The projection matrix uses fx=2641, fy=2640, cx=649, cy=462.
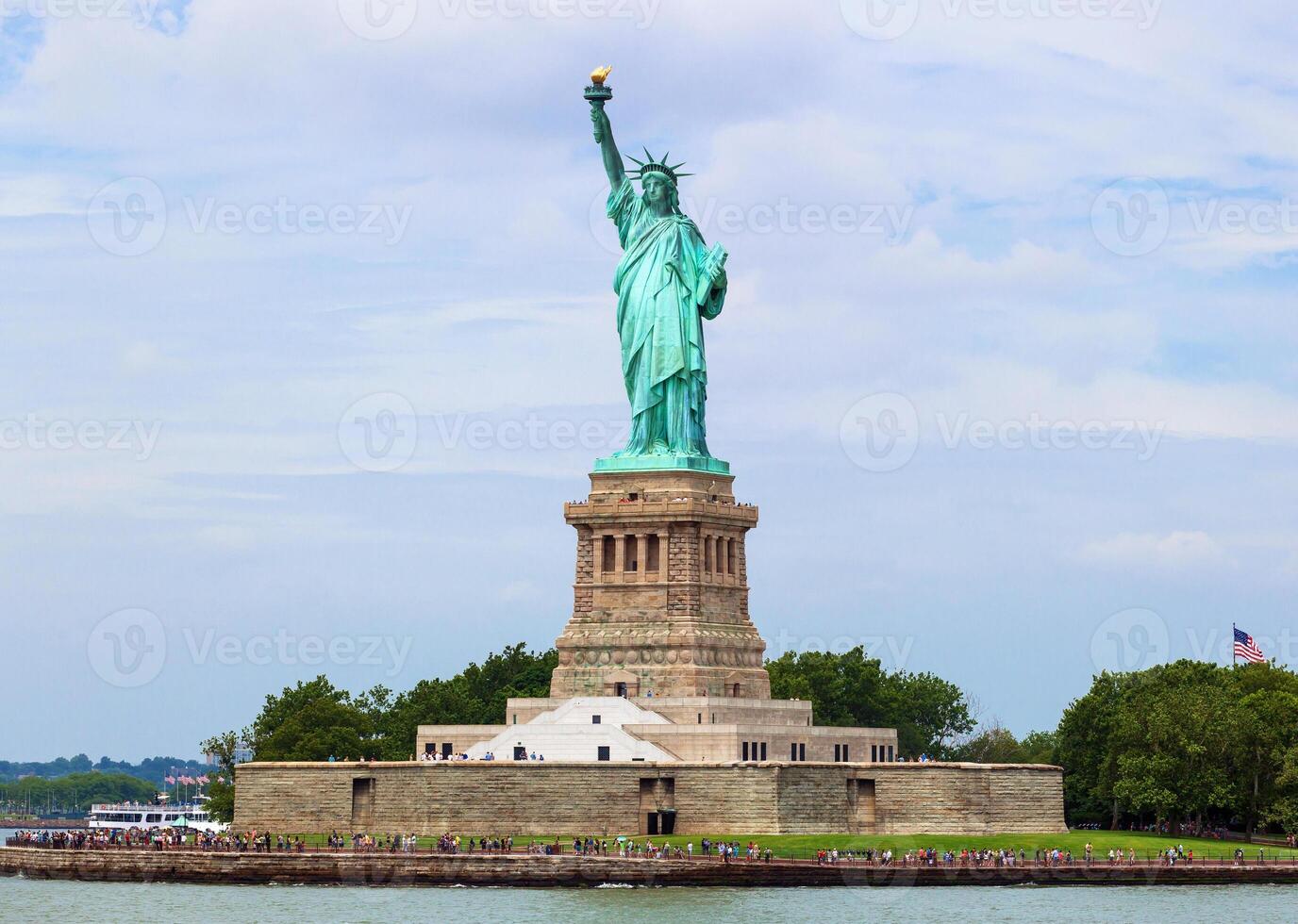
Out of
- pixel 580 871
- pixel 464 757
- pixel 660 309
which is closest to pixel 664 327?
pixel 660 309

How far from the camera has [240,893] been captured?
80125mm

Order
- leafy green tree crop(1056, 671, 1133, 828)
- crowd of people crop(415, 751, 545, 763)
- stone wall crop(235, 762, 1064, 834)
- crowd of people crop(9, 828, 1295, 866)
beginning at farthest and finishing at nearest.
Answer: leafy green tree crop(1056, 671, 1133, 828) → crowd of people crop(415, 751, 545, 763) → stone wall crop(235, 762, 1064, 834) → crowd of people crop(9, 828, 1295, 866)

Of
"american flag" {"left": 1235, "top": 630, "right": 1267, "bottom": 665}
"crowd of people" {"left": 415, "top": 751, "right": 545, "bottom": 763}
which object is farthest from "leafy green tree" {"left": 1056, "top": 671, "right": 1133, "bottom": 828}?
"crowd of people" {"left": 415, "top": 751, "right": 545, "bottom": 763}

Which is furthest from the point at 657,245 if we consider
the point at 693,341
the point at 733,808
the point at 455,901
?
the point at 455,901

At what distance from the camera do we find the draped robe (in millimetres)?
96000

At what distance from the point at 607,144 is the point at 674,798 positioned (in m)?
25.3

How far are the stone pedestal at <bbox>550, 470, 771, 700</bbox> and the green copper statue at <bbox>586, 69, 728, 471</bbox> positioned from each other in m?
1.52

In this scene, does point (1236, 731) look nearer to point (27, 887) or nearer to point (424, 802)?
point (424, 802)

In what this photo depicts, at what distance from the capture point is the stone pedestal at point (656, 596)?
92.9 metres

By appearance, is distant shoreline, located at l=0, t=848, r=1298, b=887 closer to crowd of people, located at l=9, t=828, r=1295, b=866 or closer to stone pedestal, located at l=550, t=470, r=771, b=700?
crowd of people, located at l=9, t=828, r=1295, b=866

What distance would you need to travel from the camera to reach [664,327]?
96.1 m

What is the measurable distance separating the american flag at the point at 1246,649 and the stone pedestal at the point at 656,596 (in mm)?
20678

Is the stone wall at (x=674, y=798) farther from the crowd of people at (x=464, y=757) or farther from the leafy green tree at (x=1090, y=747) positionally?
the leafy green tree at (x=1090, y=747)

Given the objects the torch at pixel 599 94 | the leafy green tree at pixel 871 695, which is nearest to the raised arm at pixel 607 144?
the torch at pixel 599 94
